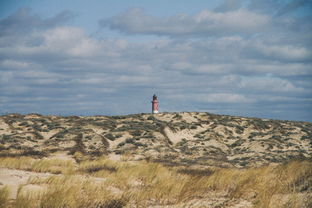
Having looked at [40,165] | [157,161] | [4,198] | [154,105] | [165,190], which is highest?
[154,105]

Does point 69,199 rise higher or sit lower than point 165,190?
higher

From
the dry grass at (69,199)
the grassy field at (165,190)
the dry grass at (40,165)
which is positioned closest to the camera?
the dry grass at (69,199)

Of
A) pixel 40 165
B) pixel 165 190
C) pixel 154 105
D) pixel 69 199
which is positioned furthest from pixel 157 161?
pixel 154 105

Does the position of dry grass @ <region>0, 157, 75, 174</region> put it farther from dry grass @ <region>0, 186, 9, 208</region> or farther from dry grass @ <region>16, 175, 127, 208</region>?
dry grass @ <region>16, 175, 127, 208</region>

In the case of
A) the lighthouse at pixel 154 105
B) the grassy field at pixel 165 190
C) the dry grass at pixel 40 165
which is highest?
the lighthouse at pixel 154 105

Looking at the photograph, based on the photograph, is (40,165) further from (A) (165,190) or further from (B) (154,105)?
(B) (154,105)

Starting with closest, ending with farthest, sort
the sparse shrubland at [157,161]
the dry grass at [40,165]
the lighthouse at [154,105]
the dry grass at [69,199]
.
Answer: the dry grass at [69,199] → the sparse shrubland at [157,161] → the dry grass at [40,165] → the lighthouse at [154,105]

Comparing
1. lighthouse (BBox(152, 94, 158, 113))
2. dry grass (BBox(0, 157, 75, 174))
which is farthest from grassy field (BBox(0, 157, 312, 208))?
lighthouse (BBox(152, 94, 158, 113))

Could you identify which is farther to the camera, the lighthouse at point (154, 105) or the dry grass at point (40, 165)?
the lighthouse at point (154, 105)

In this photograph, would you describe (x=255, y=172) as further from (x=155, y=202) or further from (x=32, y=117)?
(x=32, y=117)

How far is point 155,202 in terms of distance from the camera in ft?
25.3

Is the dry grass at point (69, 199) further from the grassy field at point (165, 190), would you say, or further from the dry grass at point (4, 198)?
the dry grass at point (4, 198)

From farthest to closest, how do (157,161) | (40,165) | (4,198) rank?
(157,161) < (40,165) < (4,198)

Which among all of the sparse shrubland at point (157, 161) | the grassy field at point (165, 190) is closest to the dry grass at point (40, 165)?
the sparse shrubland at point (157, 161)
